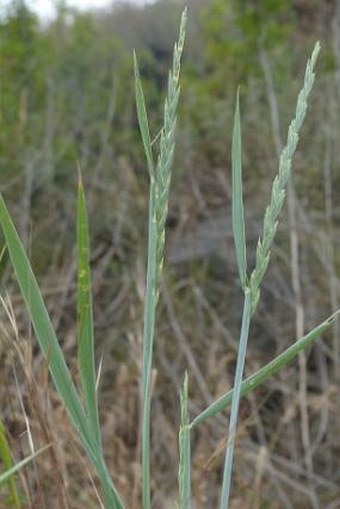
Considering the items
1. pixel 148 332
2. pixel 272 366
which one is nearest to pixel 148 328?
pixel 148 332

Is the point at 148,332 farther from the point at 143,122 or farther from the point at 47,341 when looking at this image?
the point at 143,122

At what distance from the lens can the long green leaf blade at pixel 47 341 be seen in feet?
3.71

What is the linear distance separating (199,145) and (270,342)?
65.1 inches

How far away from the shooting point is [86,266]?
45.8 inches

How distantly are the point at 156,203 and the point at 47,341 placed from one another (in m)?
0.19

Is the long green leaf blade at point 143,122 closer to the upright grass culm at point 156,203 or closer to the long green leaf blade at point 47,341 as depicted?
the upright grass culm at point 156,203

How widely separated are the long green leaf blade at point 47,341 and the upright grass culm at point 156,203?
7 centimetres

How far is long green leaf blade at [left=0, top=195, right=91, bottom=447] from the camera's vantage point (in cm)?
113

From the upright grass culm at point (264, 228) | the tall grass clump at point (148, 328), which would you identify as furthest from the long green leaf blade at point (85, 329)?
the upright grass culm at point (264, 228)

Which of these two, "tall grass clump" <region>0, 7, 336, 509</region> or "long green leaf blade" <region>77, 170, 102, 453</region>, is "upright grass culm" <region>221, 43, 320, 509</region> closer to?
"tall grass clump" <region>0, 7, 336, 509</region>

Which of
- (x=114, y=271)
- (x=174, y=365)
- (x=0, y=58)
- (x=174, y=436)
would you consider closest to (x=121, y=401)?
(x=174, y=436)

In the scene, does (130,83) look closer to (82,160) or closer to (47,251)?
(82,160)

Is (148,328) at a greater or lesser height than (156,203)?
lesser

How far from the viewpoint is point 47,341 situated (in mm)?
1141
